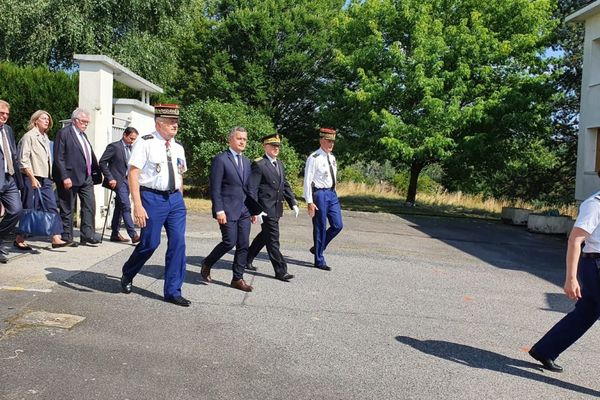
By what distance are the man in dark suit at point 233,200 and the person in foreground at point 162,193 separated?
2.16ft

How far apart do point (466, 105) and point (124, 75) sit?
15.2 m

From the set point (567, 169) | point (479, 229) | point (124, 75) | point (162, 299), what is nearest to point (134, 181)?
point (162, 299)

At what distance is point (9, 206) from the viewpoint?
23.5 ft

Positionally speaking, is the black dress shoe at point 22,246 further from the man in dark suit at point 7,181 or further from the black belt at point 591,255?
the black belt at point 591,255

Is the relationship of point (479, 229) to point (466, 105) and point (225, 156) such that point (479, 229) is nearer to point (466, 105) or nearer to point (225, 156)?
point (466, 105)

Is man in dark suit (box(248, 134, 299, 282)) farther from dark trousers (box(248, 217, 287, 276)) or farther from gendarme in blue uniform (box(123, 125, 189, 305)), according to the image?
gendarme in blue uniform (box(123, 125, 189, 305))

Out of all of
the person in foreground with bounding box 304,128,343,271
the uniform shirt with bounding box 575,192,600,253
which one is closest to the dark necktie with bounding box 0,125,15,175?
the person in foreground with bounding box 304,128,343,271

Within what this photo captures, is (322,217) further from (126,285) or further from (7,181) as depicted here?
(7,181)

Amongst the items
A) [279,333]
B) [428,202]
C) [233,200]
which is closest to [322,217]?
[233,200]

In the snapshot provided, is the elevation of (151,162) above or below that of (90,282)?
above

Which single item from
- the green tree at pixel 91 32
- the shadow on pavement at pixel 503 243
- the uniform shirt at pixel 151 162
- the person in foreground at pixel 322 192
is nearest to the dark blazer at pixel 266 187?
the person in foreground at pixel 322 192

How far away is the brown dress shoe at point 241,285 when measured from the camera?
6821mm

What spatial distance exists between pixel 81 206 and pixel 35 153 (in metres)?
1.02

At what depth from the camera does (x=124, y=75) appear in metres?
10.9
